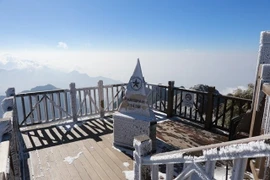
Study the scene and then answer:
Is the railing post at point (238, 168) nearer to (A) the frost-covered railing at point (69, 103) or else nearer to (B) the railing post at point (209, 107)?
(B) the railing post at point (209, 107)

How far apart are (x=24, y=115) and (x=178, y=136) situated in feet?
14.9

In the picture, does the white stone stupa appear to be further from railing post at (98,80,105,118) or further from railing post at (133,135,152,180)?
railing post at (98,80,105,118)

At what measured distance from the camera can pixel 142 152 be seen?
75.5 inches

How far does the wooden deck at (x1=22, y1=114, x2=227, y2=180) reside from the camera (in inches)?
136

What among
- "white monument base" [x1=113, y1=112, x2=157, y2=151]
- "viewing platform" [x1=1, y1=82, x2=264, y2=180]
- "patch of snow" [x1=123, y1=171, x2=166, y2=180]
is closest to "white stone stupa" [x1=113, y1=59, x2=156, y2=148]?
"white monument base" [x1=113, y1=112, x2=157, y2=151]

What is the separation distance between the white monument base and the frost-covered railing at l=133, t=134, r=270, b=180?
1953 mm

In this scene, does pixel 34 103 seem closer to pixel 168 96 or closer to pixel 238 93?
pixel 168 96

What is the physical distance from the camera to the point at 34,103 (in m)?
5.57

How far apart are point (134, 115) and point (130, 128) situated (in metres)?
0.31

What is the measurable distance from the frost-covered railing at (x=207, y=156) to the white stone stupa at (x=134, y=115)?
1991mm

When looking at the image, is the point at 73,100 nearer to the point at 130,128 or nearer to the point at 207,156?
the point at 130,128

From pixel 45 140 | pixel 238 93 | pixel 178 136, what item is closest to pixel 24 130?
pixel 45 140

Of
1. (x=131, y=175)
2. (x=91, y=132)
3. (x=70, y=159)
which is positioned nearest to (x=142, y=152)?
(x=131, y=175)

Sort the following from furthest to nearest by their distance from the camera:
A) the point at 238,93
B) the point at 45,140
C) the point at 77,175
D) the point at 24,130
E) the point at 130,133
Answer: the point at 238,93 < the point at 24,130 < the point at 45,140 < the point at 130,133 < the point at 77,175
